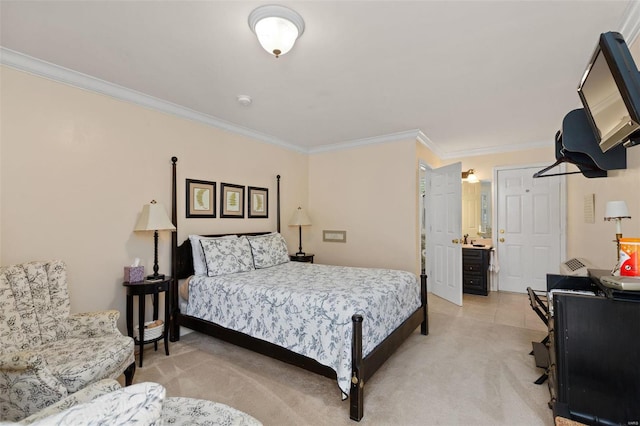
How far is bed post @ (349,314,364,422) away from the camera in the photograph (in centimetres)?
193

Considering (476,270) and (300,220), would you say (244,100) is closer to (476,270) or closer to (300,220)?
(300,220)

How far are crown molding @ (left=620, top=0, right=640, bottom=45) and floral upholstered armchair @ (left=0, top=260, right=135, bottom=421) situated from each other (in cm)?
381

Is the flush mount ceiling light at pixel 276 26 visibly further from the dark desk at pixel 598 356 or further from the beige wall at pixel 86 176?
the dark desk at pixel 598 356

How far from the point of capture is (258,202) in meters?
4.34

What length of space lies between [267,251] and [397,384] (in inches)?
83.8

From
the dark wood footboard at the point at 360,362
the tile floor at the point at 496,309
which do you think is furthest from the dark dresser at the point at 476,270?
the dark wood footboard at the point at 360,362

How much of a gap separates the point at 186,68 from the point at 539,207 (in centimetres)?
541

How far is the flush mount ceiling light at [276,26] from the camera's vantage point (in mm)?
1753

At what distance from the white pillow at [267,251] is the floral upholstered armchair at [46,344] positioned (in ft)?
5.39

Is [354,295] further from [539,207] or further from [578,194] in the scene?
[539,207]

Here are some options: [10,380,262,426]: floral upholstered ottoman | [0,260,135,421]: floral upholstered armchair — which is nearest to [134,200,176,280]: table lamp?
[0,260,135,421]: floral upholstered armchair

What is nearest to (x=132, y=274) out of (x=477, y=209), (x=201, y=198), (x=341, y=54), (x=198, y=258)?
(x=198, y=258)

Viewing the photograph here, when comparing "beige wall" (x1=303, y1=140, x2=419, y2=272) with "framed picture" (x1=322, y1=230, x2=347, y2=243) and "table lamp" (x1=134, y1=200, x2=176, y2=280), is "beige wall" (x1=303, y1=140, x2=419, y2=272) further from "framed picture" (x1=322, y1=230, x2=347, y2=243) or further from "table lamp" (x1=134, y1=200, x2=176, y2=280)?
"table lamp" (x1=134, y1=200, x2=176, y2=280)

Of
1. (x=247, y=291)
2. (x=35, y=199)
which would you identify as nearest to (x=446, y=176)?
(x=247, y=291)
